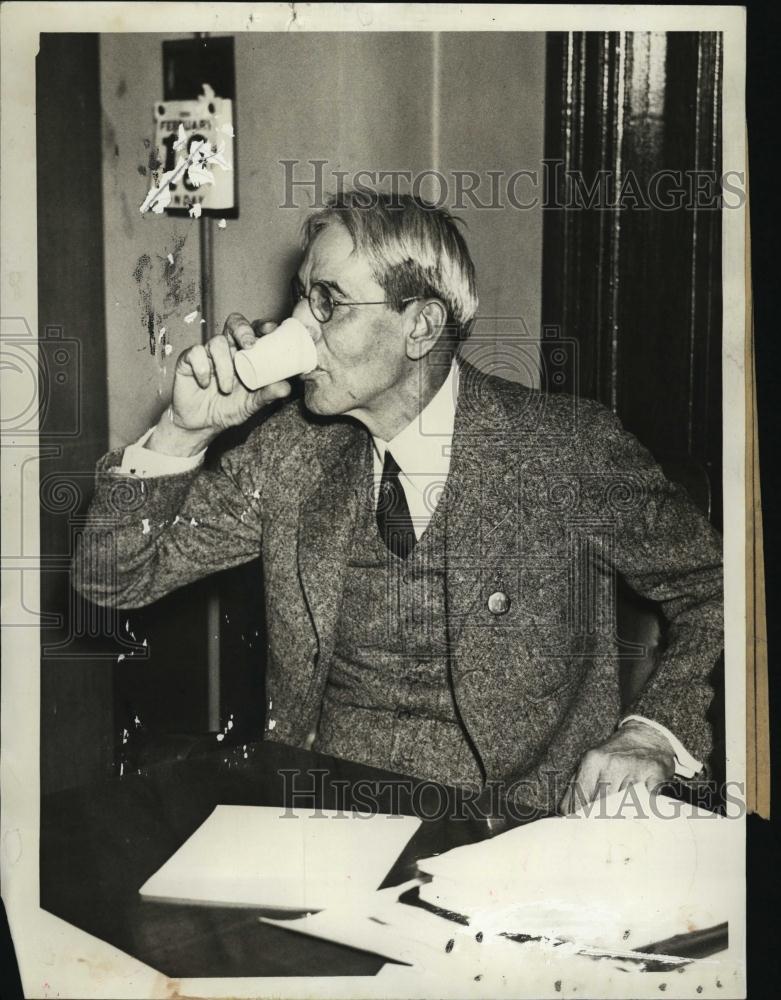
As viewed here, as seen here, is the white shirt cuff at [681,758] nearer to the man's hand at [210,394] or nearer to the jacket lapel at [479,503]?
the jacket lapel at [479,503]

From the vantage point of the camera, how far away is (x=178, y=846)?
5.82 ft

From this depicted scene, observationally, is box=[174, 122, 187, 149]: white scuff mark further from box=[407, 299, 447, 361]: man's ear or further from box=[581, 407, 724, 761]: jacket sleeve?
box=[581, 407, 724, 761]: jacket sleeve

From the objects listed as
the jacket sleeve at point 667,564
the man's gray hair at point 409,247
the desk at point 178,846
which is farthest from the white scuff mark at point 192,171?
the desk at point 178,846

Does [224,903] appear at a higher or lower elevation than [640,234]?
lower

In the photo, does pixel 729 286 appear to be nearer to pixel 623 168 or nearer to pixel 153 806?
pixel 623 168

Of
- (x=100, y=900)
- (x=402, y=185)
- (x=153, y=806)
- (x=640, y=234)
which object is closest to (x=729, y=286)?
(x=640, y=234)

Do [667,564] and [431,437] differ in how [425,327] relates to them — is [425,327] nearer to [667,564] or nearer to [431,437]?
[431,437]

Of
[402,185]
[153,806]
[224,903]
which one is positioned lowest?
[224,903]

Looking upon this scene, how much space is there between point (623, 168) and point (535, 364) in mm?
359

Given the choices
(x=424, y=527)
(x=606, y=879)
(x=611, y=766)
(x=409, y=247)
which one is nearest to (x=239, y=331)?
(x=409, y=247)

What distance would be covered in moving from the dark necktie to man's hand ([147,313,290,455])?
0.22m

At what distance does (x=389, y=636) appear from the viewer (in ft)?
5.92

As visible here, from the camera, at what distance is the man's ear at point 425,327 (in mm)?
1783

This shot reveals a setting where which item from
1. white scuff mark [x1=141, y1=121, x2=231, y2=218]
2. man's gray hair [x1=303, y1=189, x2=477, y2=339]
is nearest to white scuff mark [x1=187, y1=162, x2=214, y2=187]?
white scuff mark [x1=141, y1=121, x2=231, y2=218]
